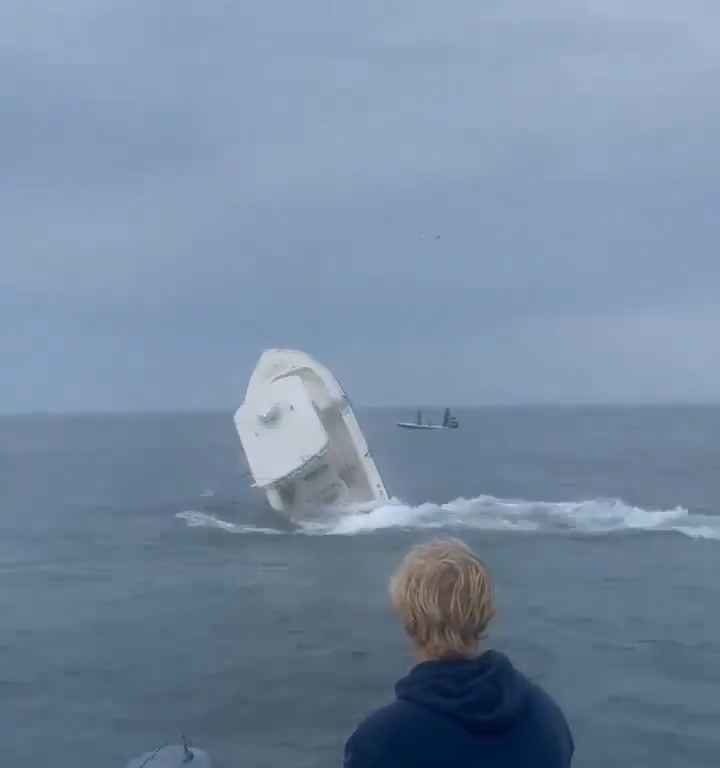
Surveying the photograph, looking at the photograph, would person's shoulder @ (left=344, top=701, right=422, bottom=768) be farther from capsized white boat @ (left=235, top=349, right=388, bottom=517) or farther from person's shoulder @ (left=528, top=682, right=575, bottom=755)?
capsized white boat @ (left=235, top=349, right=388, bottom=517)

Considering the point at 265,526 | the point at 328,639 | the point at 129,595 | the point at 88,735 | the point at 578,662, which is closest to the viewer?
the point at 88,735

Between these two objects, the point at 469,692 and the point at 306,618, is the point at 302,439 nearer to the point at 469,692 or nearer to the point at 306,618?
the point at 306,618

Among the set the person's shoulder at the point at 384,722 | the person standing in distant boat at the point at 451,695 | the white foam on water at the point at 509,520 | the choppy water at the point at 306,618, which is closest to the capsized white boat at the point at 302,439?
the white foam on water at the point at 509,520

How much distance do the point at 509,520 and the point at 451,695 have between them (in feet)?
124

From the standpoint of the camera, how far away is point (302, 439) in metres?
36.7

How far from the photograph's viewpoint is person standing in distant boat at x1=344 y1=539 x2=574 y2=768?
3.35 meters

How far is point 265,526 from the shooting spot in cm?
4091

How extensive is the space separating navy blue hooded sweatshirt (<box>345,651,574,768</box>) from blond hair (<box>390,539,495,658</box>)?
69 mm

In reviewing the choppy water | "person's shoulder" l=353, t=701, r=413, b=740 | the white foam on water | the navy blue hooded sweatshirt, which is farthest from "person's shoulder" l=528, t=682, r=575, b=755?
the white foam on water

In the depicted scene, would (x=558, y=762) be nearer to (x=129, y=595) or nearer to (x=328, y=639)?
(x=328, y=639)

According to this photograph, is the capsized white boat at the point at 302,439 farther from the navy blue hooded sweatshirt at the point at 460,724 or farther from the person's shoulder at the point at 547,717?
the navy blue hooded sweatshirt at the point at 460,724

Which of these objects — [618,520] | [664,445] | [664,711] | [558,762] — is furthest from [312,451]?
[664,445]

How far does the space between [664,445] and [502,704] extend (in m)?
101

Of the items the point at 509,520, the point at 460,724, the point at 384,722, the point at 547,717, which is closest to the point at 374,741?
the point at 384,722
